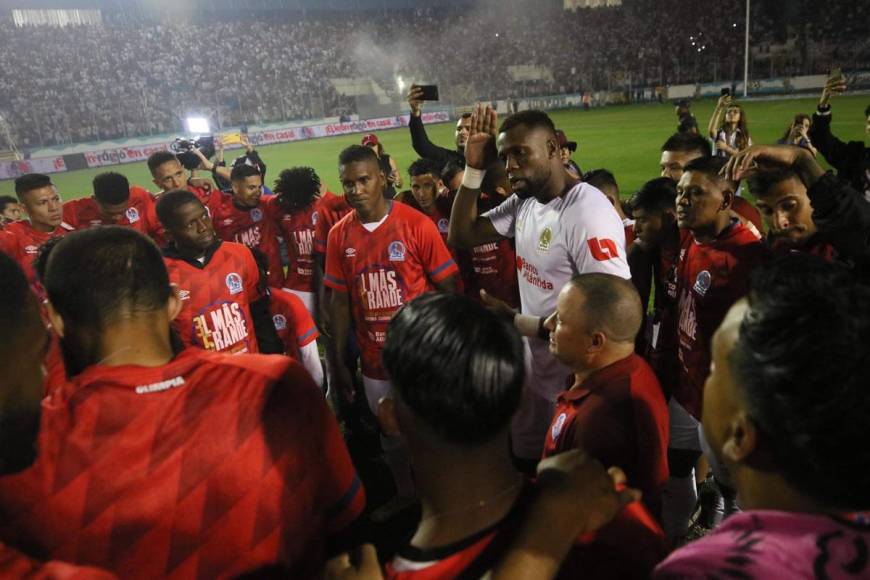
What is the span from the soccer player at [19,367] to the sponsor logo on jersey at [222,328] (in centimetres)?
211

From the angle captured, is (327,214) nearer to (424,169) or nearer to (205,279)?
(424,169)

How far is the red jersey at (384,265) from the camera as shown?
162 inches

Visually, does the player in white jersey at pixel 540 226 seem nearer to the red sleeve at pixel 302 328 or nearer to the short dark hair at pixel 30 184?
the red sleeve at pixel 302 328

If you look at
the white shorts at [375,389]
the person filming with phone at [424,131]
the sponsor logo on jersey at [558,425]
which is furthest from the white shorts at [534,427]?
the person filming with phone at [424,131]

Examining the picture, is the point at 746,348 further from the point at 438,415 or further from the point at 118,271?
the point at 118,271

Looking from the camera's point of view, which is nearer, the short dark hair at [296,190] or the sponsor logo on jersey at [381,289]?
the sponsor logo on jersey at [381,289]

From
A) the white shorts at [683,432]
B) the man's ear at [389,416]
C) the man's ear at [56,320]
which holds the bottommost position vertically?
the white shorts at [683,432]

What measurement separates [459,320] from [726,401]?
59 centimetres

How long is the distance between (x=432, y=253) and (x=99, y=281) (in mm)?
2697

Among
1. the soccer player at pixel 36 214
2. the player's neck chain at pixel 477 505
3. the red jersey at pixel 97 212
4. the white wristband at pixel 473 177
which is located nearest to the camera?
the player's neck chain at pixel 477 505

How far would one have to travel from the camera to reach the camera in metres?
8.59

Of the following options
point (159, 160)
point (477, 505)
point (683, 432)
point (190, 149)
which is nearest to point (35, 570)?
point (477, 505)

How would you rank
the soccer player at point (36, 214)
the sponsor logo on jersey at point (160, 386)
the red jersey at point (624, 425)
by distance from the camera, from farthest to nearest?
the soccer player at point (36, 214) < the red jersey at point (624, 425) < the sponsor logo on jersey at point (160, 386)

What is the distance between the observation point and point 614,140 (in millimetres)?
21391
